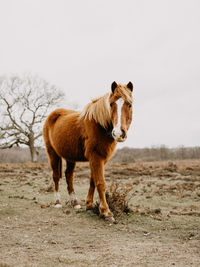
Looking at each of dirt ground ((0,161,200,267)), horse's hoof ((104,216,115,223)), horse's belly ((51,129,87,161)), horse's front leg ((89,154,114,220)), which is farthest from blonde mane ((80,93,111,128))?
dirt ground ((0,161,200,267))

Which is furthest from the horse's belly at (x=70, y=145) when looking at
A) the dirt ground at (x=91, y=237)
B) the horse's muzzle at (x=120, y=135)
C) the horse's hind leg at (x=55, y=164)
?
the horse's muzzle at (x=120, y=135)

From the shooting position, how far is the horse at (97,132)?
4242 mm

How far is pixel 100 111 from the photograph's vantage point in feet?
15.4

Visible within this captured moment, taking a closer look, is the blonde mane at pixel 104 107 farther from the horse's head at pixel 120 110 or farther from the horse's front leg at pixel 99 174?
the horse's front leg at pixel 99 174

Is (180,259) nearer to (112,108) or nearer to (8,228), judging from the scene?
(112,108)

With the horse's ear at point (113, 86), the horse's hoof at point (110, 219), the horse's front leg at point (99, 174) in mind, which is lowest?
the horse's hoof at point (110, 219)

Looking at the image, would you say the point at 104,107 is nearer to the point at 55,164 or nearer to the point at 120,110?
the point at 120,110

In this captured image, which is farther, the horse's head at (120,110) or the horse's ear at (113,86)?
the horse's ear at (113,86)

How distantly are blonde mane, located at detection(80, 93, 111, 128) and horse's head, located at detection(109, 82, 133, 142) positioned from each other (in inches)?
7.7

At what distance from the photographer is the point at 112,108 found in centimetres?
430

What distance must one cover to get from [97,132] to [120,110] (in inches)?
31.0

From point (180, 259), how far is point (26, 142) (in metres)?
27.1

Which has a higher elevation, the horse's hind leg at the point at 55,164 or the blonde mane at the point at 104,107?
the blonde mane at the point at 104,107

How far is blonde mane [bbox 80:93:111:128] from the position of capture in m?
4.55
